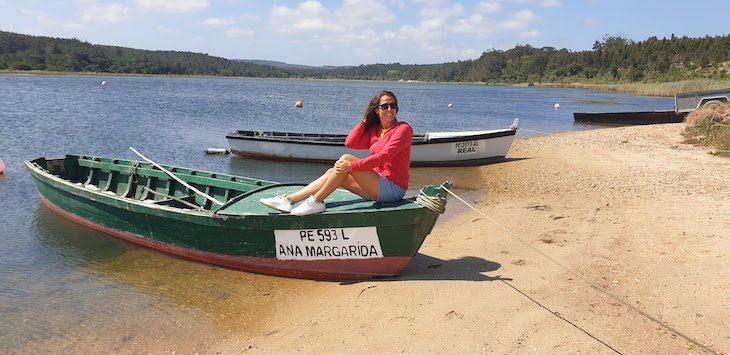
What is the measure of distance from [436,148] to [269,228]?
33.6 feet

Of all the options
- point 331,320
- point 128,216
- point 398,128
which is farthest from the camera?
point 128,216

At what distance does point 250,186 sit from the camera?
8430 millimetres

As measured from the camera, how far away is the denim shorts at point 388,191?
609 cm

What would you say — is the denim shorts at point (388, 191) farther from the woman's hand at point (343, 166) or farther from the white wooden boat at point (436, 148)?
the white wooden boat at point (436, 148)

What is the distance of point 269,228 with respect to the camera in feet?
21.3

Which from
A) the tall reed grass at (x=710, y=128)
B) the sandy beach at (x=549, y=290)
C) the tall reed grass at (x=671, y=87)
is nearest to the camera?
the sandy beach at (x=549, y=290)

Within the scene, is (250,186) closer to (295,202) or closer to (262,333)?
(295,202)

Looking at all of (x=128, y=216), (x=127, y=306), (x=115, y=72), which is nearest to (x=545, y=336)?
(x=127, y=306)

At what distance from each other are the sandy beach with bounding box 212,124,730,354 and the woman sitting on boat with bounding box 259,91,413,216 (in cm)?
108

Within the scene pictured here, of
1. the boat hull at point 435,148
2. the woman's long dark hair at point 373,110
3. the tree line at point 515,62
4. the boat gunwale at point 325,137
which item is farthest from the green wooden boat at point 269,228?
the tree line at point 515,62

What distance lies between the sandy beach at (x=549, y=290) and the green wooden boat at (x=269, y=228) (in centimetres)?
34

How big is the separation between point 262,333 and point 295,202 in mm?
Answer: 1642

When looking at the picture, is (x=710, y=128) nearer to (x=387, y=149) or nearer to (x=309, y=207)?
(x=387, y=149)

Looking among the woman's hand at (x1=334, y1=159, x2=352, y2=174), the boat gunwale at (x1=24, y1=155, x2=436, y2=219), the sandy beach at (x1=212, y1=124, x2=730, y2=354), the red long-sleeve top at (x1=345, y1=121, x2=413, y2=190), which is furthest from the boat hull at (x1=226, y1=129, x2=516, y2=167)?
the woman's hand at (x1=334, y1=159, x2=352, y2=174)
